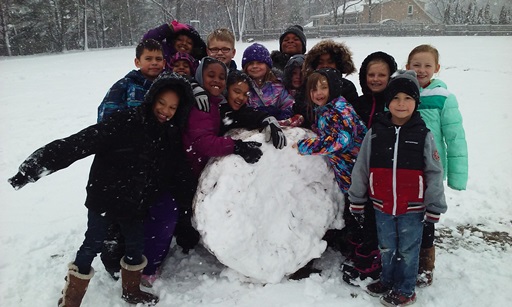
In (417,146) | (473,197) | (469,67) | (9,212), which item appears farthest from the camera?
(469,67)

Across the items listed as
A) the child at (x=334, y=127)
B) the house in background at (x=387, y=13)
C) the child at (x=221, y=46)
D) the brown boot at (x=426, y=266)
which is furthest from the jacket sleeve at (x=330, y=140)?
the house in background at (x=387, y=13)

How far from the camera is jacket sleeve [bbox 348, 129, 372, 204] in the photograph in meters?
2.92

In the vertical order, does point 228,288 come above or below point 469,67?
below

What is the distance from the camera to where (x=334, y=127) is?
121 inches

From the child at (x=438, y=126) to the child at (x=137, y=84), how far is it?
90.5 inches

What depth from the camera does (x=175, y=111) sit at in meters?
2.93

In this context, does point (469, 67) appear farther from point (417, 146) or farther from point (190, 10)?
point (190, 10)

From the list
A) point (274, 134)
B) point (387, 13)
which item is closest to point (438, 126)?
point (274, 134)

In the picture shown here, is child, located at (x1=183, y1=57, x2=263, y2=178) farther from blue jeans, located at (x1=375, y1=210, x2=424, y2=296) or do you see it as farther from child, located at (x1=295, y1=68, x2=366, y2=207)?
blue jeans, located at (x1=375, y1=210, x2=424, y2=296)

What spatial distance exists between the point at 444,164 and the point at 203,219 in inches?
87.2

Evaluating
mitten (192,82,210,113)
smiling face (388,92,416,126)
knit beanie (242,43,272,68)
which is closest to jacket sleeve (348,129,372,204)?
smiling face (388,92,416,126)

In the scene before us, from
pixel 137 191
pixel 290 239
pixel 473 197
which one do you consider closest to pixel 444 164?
pixel 290 239

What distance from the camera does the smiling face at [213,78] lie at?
3.21 metres

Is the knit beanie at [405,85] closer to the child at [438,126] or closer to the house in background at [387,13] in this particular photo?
the child at [438,126]
